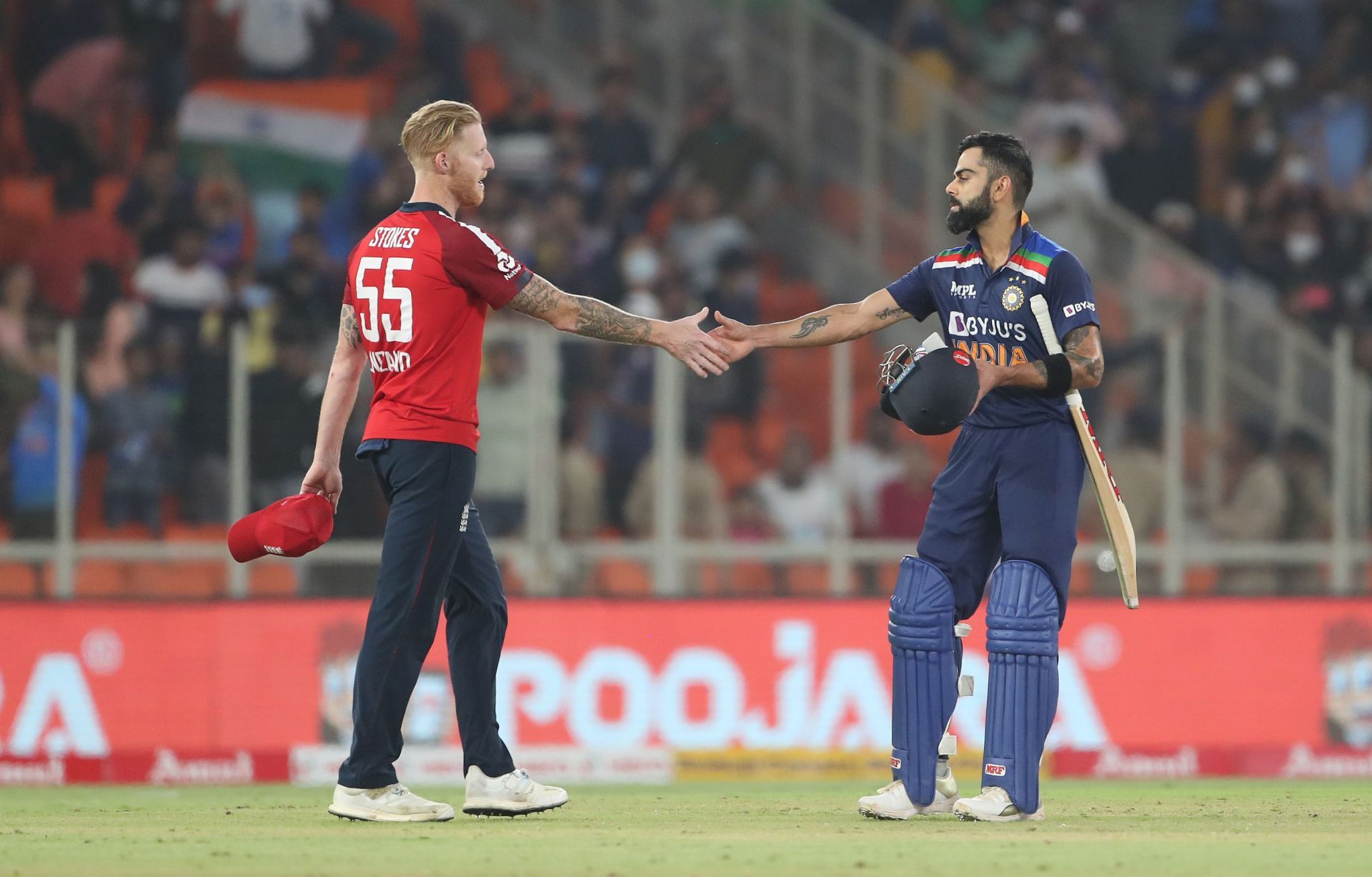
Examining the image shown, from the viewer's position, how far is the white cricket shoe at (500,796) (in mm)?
7293

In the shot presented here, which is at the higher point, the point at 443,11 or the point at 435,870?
the point at 443,11

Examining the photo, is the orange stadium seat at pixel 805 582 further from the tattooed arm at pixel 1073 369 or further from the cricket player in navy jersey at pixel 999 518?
the tattooed arm at pixel 1073 369

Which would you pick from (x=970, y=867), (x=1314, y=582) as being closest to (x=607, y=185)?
(x=1314, y=582)

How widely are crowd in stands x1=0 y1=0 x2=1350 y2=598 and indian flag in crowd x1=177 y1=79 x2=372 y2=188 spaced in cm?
15

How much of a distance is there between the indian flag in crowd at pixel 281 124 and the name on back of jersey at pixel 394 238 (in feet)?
31.7

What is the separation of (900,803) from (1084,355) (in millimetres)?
1703

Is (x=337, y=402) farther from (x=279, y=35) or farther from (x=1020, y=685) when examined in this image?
(x=279, y=35)

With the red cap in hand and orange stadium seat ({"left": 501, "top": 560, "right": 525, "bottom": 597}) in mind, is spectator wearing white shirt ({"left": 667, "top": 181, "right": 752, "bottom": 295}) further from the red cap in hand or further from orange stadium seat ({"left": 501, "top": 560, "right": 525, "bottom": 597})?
the red cap in hand

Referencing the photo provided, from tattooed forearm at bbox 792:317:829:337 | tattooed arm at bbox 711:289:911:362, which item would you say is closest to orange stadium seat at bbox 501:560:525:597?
tattooed arm at bbox 711:289:911:362

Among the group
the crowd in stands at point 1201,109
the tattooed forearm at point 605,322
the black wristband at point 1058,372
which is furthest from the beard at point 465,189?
the crowd in stands at point 1201,109

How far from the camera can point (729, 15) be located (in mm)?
17141

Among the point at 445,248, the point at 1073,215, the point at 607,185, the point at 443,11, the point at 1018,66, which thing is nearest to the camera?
the point at 445,248

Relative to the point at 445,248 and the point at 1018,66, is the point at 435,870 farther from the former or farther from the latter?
the point at 1018,66

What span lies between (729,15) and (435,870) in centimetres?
1245
